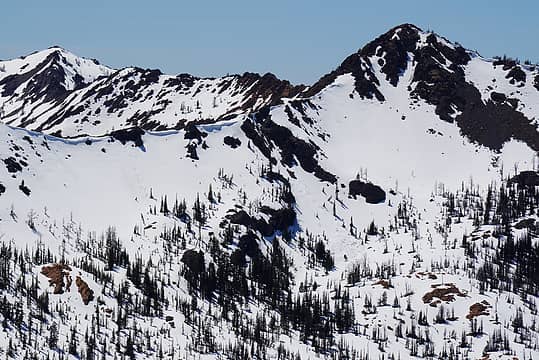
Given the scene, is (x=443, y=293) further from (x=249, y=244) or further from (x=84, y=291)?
(x=84, y=291)

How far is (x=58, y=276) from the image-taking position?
149500 mm

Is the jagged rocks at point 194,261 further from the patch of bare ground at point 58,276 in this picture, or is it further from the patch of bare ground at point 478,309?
the patch of bare ground at point 478,309

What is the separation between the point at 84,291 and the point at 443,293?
7648 cm

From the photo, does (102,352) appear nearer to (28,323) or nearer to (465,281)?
(28,323)

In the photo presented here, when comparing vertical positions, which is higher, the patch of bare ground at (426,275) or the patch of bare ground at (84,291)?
the patch of bare ground at (426,275)

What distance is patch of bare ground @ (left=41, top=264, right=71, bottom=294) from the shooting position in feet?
484

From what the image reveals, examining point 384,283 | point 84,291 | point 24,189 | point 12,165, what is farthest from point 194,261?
point 12,165

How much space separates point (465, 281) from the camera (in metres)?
179

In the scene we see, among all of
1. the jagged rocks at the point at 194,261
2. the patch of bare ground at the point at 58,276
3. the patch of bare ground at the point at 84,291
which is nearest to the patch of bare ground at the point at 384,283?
the jagged rocks at the point at 194,261

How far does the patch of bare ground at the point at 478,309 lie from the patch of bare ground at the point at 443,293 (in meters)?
4.40

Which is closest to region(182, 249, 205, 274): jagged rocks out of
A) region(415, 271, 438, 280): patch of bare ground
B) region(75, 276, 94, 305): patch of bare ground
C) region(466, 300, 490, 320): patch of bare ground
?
region(75, 276, 94, 305): patch of bare ground

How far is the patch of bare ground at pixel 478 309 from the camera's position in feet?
550

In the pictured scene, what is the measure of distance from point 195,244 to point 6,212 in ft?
136

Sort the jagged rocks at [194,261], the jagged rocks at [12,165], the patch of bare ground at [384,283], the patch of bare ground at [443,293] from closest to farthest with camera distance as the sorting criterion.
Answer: the jagged rocks at [194,261] → the patch of bare ground at [443,293] → the patch of bare ground at [384,283] → the jagged rocks at [12,165]
